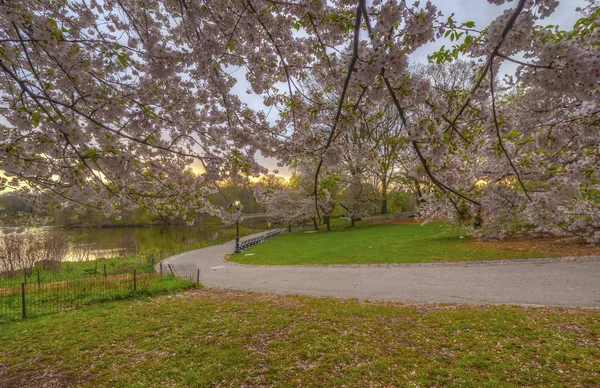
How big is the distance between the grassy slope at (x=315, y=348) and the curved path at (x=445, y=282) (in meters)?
0.93

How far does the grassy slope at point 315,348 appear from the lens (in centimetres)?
346

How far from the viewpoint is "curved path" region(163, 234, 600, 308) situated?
617 cm

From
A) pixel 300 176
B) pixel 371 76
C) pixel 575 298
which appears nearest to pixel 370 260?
pixel 575 298

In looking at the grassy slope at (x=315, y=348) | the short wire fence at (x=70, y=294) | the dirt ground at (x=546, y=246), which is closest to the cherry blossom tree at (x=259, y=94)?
the grassy slope at (x=315, y=348)

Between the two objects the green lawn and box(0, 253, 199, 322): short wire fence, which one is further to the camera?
the green lawn

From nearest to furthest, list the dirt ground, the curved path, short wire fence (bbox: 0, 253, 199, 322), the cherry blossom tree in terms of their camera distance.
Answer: the cherry blossom tree → the curved path → short wire fence (bbox: 0, 253, 199, 322) → the dirt ground

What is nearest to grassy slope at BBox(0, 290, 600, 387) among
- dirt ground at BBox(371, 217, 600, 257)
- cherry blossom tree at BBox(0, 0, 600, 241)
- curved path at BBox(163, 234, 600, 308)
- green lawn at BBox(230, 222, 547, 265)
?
curved path at BBox(163, 234, 600, 308)

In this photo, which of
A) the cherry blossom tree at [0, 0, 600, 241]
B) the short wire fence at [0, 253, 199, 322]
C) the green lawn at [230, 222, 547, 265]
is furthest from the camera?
the green lawn at [230, 222, 547, 265]

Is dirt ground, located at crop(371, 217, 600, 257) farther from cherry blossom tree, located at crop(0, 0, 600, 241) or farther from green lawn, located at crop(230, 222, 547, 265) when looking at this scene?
cherry blossom tree, located at crop(0, 0, 600, 241)

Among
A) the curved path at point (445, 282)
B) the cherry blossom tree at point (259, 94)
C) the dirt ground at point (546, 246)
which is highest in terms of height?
the cherry blossom tree at point (259, 94)

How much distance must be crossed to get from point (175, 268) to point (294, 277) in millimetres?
5906

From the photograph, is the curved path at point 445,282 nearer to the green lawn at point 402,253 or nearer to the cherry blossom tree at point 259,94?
the green lawn at point 402,253

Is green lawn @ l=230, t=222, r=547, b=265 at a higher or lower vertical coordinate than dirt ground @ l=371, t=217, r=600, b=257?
lower

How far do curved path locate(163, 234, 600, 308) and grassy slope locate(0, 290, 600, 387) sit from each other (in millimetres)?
928
